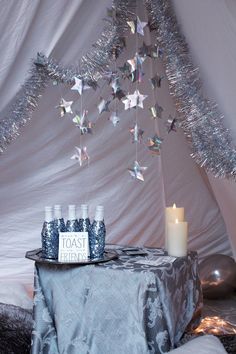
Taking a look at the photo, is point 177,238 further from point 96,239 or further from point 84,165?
point 84,165

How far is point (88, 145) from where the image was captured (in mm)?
2262

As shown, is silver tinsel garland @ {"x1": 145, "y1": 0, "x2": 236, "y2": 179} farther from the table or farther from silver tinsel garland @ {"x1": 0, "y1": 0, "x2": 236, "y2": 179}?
the table

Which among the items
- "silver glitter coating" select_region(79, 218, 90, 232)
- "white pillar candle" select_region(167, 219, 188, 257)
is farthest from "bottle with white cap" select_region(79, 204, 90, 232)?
"white pillar candle" select_region(167, 219, 188, 257)

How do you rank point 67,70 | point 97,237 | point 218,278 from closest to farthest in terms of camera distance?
point 97,237 < point 67,70 < point 218,278

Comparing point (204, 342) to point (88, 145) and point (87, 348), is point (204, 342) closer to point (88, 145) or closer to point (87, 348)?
point (87, 348)

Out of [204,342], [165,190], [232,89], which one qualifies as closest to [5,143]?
[232,89]

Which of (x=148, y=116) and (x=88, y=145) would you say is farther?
(x=148, y=116)

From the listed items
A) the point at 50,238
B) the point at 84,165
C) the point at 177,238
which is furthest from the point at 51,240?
the point at 84,165

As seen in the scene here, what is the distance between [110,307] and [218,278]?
3.14ft

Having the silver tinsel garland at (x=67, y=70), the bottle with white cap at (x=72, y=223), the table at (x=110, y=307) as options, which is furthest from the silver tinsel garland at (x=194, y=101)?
the bottle with white cap at (x=72, y=223)

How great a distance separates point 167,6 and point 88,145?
815 millimetres

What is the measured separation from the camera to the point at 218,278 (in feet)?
7.48

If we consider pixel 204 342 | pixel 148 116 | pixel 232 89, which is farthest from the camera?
pixel 148 116

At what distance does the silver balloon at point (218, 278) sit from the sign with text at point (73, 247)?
94 centimetres
